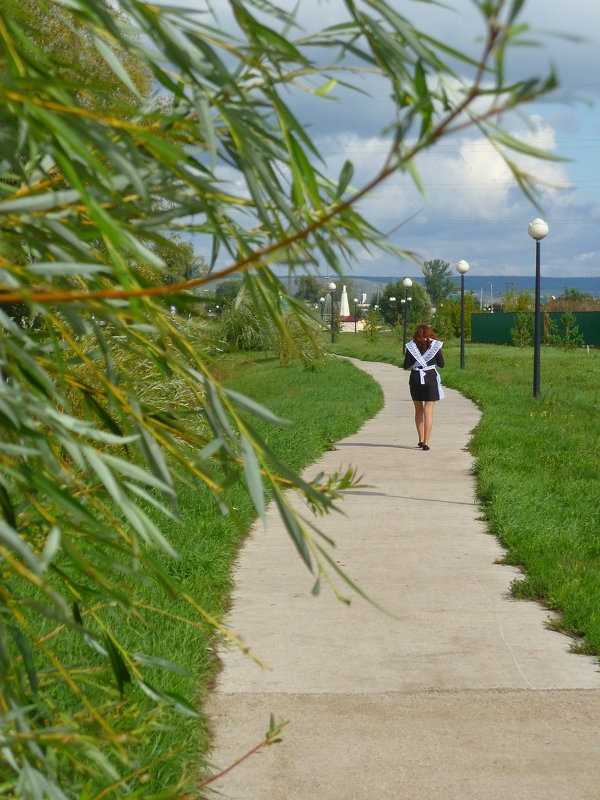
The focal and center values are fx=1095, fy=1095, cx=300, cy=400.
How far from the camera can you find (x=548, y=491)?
977cm

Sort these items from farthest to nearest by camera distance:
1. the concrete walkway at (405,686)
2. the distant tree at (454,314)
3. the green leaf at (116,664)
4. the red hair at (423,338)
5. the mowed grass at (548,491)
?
the distant tree at (454,314), the red hair at (423,338), the mowed grass at (548,491), the concrete walkway at (405,686), the green leaf at (116,664)

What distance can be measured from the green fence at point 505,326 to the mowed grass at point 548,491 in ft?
122

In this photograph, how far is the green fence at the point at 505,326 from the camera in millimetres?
57062

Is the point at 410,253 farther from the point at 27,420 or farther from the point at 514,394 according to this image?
the point at 514,394

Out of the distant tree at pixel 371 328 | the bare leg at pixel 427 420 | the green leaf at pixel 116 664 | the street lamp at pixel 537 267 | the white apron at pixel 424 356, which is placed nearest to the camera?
the green leaf at pixel 116 664

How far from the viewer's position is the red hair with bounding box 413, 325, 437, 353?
14155mm

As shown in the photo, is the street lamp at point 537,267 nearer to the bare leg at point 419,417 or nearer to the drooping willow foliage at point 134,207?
the bare leg at point 419,417

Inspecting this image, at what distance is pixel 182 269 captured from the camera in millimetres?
2947

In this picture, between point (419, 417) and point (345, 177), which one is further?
point (419, 417)

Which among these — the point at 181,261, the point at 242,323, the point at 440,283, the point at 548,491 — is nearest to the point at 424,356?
the point at 548,491

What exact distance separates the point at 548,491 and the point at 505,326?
55978 millimetres

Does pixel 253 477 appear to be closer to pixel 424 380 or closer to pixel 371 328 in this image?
pixel 424 380

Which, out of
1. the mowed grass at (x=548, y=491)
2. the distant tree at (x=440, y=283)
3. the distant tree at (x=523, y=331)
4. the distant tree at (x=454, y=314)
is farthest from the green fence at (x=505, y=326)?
the distant tree at (x=440, y=283)

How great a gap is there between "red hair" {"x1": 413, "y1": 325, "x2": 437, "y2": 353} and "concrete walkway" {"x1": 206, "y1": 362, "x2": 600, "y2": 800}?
6.05 meters
